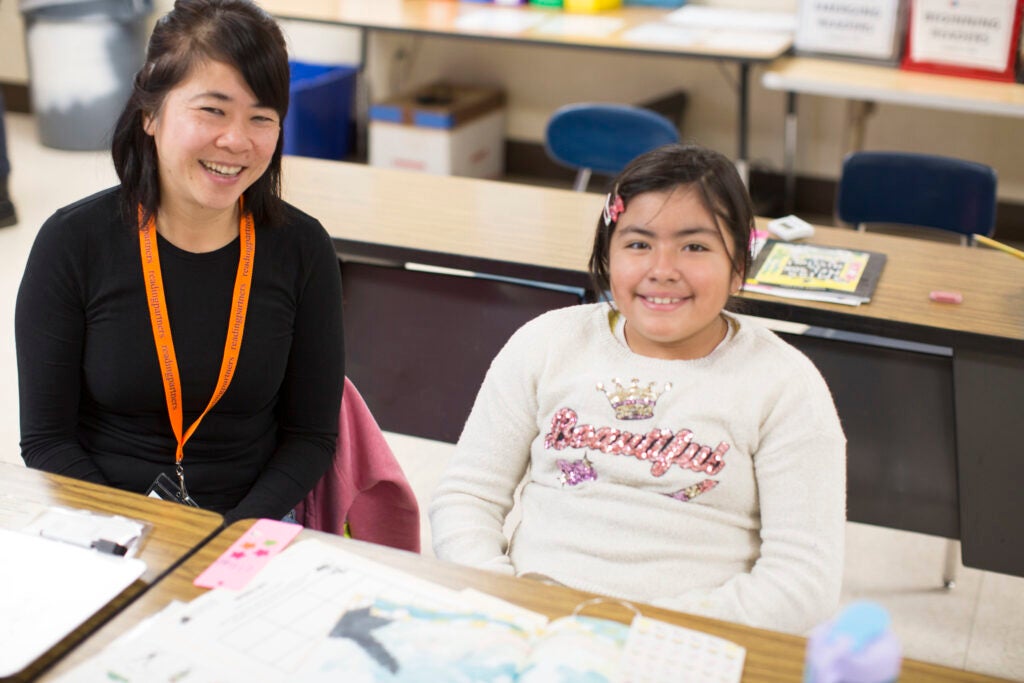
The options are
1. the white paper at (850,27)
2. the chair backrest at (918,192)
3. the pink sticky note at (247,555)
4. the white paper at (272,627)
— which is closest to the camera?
the white paper at (272,627)

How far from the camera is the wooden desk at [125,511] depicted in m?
1.20

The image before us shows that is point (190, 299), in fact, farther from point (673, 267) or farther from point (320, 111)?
point (320, 111)

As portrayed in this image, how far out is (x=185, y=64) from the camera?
4.69 ft

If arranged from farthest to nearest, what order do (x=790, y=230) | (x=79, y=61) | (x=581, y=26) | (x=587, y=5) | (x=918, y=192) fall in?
(x=79, y=61) → (x=587, y=5) → (x=581, y=26) → (x=918, y=192) → (x=790, y=230)

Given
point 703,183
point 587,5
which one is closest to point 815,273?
point 703,183

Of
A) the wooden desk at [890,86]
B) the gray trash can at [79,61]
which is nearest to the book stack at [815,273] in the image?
the wooden desk at [890,86]

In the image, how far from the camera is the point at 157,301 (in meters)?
1.48

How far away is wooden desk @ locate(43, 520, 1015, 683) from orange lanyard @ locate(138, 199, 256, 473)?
0.31m

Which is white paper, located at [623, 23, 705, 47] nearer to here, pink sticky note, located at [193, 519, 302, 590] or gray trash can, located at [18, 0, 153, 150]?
gray trash can, located at [18, 0, 153, 150]

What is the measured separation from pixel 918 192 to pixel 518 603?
1932 mm

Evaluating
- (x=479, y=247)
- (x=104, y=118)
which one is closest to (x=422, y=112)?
(x=104, y=118)

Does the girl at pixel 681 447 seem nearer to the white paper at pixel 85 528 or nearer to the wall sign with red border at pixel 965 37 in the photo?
the white paper at pixel 85 528

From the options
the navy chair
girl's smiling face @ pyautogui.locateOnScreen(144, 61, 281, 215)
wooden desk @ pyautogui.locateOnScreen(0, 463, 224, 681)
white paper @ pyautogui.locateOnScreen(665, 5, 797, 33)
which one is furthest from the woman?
white paper @ pyautogui.locateOnScreen(665, 5, 797, 33)

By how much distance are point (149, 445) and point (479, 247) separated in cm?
90
